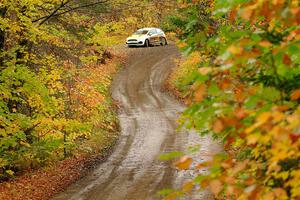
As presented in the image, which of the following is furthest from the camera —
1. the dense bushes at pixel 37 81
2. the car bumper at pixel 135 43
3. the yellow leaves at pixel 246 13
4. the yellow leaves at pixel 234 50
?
the car bumper at pixel 135 43

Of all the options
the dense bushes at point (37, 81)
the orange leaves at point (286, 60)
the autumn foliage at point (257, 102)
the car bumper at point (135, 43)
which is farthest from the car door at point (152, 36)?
the orange leaves at point (286, 60)

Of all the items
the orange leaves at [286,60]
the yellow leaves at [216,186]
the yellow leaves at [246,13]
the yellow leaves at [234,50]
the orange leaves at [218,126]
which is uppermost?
the yellow leaves at [246,13]

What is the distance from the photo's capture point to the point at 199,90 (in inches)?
124

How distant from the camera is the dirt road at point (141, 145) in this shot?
13164mm

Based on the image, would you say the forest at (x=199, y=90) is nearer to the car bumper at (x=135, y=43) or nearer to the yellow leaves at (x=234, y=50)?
the yellow leaves at (x=234, y=50)

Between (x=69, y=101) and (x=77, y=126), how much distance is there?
10.7ft

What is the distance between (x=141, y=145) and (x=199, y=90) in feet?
51.9

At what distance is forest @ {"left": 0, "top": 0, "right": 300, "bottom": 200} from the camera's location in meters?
3.14

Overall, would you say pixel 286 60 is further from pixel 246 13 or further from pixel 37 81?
pixel 37 81

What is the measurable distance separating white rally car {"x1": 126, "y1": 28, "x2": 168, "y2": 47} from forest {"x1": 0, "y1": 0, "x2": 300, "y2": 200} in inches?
683

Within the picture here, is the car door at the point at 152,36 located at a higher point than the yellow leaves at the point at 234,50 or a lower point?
higher

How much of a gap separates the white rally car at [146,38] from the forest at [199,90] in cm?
1735

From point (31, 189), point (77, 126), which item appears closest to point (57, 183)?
point (31, 189)

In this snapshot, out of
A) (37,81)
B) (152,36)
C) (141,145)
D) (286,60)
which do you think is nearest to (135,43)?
(152,36)
